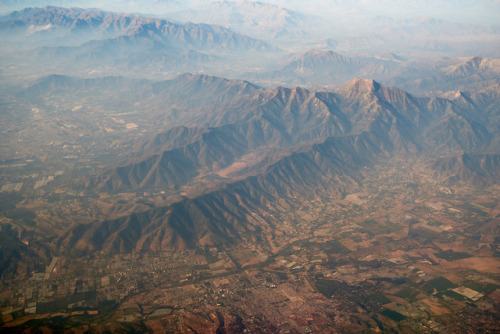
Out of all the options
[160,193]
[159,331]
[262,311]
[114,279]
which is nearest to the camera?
[159,331]

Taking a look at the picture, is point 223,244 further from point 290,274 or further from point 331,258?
point 331,258

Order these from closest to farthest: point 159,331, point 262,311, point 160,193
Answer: point 159,331 → point 262,311 → point 160,193

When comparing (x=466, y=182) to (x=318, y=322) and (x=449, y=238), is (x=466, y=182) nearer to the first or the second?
(x=449, y=238)

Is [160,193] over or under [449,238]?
under

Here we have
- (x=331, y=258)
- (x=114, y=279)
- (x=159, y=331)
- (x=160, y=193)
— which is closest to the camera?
(x=159, y=331)

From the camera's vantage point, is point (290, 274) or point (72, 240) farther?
point (72, 240)

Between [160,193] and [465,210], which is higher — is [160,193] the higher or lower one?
the lower one

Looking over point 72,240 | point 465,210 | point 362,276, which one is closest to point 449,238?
point 465,210

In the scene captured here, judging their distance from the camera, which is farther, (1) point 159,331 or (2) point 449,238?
(2) point 449,238

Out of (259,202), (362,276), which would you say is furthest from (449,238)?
(259,202)
